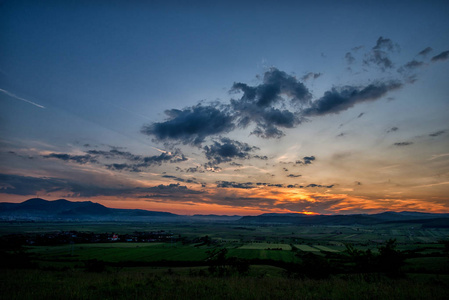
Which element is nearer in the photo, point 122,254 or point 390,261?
point 390,261

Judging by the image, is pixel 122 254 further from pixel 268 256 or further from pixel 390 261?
pixel 390 261

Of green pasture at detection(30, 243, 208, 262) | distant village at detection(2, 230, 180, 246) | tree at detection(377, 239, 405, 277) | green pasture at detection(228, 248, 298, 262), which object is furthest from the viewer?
distant village at detection(2, 230, 180, 246)

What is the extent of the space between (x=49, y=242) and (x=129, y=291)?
400 feet

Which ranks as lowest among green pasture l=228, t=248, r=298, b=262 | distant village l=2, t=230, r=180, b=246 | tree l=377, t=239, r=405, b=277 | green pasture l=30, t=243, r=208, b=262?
distant village l=2, t=230, r=180, b=246

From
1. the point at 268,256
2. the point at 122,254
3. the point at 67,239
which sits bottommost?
the point at 67,239

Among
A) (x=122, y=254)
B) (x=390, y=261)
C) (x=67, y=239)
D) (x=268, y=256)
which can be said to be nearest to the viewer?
(x=390, y=261)

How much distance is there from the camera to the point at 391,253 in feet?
68.0

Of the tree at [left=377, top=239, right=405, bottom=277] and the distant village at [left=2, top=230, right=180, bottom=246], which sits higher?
the tree at [left=377, top=239, right=405, bottom=277]

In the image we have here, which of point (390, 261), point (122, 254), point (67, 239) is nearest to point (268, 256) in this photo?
point (122, 254)

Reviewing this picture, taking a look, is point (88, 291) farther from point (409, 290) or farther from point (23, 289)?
point (409, 290)

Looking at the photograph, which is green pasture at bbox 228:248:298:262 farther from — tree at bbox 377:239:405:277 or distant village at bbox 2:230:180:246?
distant village at bbox 2:230:180:246

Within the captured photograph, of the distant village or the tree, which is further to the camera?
the distant village

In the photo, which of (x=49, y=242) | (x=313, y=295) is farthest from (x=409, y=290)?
(x=49, y=242)

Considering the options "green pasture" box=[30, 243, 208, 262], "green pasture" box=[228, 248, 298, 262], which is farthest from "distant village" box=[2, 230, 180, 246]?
"green pasture" box=[228, 248, 298, 262]
